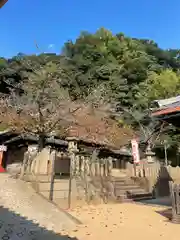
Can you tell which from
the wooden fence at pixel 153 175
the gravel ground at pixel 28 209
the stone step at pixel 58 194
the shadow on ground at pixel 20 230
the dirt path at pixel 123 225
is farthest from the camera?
the wooden fence at pixel 153 175

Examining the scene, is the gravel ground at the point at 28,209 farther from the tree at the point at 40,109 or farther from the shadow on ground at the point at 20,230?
the tree at the point at 40,109

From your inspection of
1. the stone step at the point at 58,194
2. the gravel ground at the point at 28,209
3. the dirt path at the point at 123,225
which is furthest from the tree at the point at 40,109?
the dirt path at the point at 123,225

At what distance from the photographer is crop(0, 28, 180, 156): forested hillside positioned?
92.2 ft

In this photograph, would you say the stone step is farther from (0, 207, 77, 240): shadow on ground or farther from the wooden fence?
the wooden fence

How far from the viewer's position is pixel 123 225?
20.4 feet

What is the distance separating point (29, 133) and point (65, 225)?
11.3 meters

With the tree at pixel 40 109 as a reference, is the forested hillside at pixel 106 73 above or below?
above

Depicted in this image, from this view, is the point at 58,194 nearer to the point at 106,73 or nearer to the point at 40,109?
the point at 40,109

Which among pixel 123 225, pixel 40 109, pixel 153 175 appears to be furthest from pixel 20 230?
pixel 40 109

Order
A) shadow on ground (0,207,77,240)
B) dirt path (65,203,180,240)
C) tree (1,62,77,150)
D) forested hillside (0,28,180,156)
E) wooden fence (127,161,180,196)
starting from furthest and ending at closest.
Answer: forested hillside (0,28,180,156), tree (1,62,77,150), wooden fence (127,161,180,196), dirt path (65,203,180,240), shadow on ground (0,207,77,240)

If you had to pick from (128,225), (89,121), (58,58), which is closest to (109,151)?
(89,121)

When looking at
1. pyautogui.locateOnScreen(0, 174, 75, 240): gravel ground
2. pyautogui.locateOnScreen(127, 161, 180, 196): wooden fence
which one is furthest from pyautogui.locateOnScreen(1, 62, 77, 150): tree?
pyautogui.locateOnScreen(127, 161, 180, 196): wooden fence

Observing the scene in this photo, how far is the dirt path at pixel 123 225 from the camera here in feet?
17.0

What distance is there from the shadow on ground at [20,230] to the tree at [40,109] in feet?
23.5
